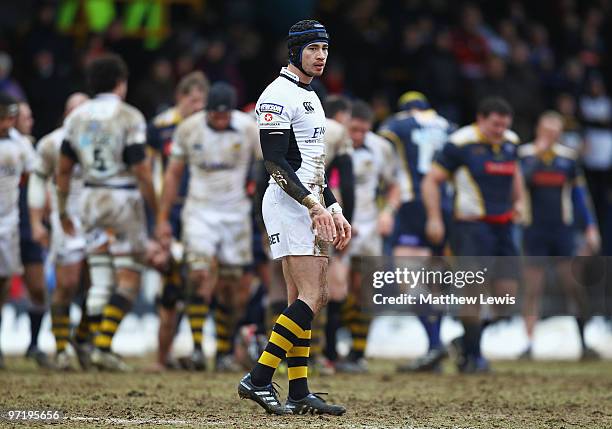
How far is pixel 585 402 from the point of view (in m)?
9.64

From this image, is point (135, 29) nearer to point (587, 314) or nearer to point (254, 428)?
point (587, 314)

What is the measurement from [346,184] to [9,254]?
3341 mm

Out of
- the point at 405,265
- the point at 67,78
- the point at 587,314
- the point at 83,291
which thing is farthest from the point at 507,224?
the point at 67,78

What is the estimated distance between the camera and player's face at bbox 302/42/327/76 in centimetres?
839

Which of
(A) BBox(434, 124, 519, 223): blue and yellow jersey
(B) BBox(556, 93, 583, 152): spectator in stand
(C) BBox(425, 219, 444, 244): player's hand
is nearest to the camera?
(A) BBox(434, 124, 519, 223): blue and yellow jersey

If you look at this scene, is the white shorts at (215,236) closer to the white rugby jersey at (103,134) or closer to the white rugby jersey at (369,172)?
the white rugby jersey at (103,134)

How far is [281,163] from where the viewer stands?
8203 millimetres

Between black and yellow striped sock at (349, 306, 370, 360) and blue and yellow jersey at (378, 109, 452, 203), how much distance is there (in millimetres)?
1525

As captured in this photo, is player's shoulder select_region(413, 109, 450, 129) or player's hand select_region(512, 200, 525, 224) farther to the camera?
player's shoulder select_region(413, 109, 450, 129)

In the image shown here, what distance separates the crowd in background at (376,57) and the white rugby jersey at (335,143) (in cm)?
712

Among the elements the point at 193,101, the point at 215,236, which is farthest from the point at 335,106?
the point at 215,236

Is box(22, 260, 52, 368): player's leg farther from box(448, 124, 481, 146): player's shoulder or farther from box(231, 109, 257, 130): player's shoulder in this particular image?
box(448, 124, 481, 146): player's shoulder

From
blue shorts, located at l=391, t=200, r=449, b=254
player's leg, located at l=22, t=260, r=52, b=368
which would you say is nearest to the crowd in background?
player's leg, located at l=22, t=260, r=52, b=368

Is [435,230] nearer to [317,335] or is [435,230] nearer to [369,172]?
[369,172]
